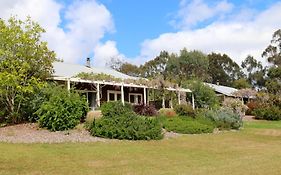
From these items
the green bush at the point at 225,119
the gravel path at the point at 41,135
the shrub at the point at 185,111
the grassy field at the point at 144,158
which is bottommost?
the grassy field at the point at 144,158

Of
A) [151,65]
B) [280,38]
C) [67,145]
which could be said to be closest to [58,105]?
A: [67,145]

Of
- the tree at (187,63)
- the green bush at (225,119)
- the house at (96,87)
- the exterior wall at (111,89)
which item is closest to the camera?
the green bush at (225,119)

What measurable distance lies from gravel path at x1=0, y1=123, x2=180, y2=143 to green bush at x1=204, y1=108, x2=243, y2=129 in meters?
5.09

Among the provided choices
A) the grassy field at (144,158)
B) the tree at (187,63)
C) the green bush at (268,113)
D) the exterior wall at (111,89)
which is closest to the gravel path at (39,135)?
the grassy field at (144,158)

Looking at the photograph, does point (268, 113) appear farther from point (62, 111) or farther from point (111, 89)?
point (62, 111)

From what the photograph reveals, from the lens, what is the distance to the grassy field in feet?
33.9

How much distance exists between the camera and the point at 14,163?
36.0 ft

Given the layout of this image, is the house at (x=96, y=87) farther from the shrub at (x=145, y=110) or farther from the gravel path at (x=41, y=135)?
the gravel path at (x=41, y=135)

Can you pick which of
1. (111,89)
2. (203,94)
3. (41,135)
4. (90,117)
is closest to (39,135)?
(41,135)

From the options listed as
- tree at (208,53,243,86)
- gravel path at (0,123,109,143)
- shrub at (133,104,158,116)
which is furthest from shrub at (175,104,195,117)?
tree at (208,53,243,86)

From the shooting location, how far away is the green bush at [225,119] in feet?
79.3

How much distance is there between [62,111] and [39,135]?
208cm

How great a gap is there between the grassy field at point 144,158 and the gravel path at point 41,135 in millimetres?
1093

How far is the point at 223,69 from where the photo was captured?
9244 centimetres
